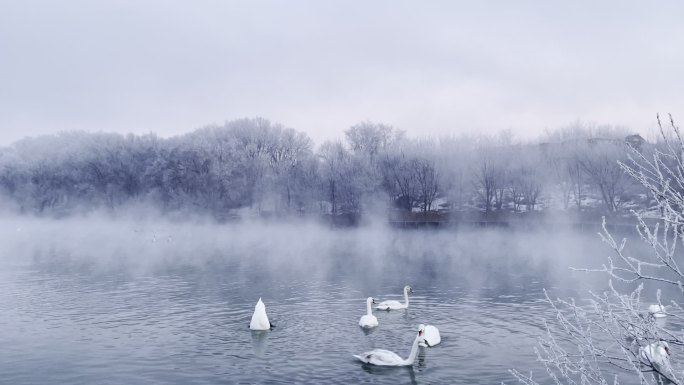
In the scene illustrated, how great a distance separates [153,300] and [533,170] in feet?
244

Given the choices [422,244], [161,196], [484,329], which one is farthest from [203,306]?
[161,196]

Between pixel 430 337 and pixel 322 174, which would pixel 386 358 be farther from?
pixel 322 174

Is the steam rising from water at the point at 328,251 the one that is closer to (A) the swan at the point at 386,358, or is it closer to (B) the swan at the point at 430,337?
(B) the swan at the point at 430,337

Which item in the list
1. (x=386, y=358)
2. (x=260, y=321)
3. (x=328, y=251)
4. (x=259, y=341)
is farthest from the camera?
(x=328, y=251)

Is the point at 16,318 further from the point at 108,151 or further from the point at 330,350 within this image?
the point at 108,151

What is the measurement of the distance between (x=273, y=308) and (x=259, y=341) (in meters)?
6.36

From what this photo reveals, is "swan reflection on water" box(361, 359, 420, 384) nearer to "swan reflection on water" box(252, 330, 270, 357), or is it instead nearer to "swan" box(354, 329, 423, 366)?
"swan" box(354, 329, 423, 366)

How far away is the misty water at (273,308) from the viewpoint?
20.0 m

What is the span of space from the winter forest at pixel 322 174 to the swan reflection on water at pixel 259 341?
68319mm

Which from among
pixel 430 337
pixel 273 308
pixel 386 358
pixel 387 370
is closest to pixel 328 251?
pixel 273 308

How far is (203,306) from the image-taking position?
30281 mm

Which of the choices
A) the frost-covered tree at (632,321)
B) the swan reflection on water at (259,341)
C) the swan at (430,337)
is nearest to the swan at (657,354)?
the frost-covered tree at (632,321)

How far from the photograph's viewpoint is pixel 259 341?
76.5 ft

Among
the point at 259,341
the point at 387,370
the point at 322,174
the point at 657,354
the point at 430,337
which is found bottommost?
the point at 387,370
